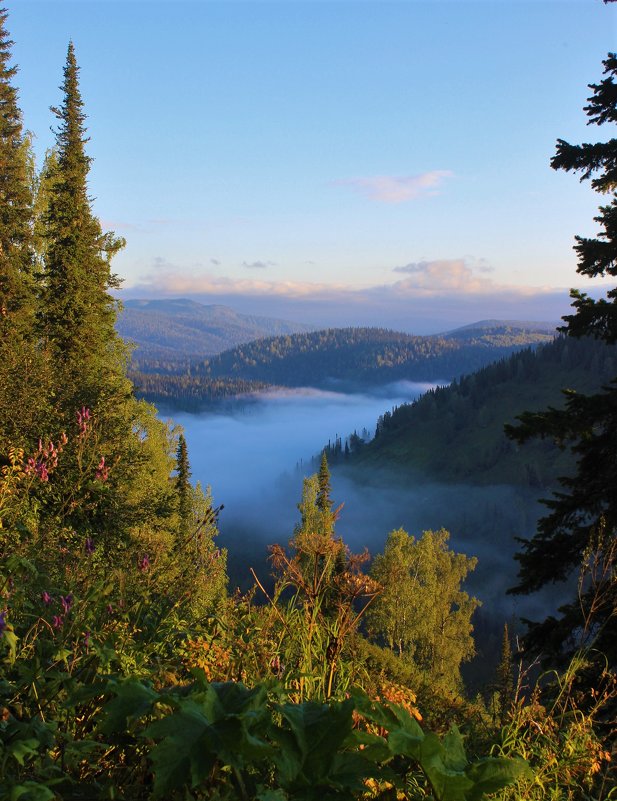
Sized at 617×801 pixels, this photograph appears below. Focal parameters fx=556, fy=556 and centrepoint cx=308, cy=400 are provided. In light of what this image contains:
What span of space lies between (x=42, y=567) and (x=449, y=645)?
50.5 metres

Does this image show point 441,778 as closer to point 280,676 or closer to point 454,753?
point 454,753

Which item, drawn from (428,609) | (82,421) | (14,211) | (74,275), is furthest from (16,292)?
(428,609)

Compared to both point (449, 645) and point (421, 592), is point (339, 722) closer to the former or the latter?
point (421, 592)

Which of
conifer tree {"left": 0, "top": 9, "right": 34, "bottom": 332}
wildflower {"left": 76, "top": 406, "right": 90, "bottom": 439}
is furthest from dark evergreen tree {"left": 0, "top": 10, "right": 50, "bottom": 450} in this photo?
wildflower {"left": 76, "top": 406, "right": 90, "bottom": 439}

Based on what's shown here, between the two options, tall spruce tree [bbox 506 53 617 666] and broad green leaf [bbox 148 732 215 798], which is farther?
tall spruce tree [bbox 506 53 617 666]

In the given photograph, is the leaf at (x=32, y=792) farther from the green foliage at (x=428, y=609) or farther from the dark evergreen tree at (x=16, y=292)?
the green foliage at (x=428, y=609)

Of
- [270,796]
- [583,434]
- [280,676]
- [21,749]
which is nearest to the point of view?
[270,796]

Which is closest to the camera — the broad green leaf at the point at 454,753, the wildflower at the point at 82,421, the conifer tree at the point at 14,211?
the broad green leaf at the point at 454,753

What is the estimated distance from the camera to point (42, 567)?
5266 mm

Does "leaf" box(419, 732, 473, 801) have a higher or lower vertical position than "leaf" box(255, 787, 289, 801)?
lower

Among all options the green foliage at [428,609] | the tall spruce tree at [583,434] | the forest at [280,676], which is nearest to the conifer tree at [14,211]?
the forest at [280,676]

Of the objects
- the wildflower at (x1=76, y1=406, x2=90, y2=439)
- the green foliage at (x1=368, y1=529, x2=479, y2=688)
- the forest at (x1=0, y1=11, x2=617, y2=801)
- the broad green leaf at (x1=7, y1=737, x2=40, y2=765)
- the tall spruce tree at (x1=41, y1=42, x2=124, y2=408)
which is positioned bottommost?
the green foliage at (x1=368, y1=529, x2=479, y2=688)

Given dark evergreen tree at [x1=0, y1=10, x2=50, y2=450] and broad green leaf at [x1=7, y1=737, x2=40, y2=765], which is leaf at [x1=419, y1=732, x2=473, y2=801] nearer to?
broad green leaf at [x1=7, y1=737, x2=40, y2=765]

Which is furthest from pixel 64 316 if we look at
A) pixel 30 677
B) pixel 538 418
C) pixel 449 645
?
pixel 449 645
